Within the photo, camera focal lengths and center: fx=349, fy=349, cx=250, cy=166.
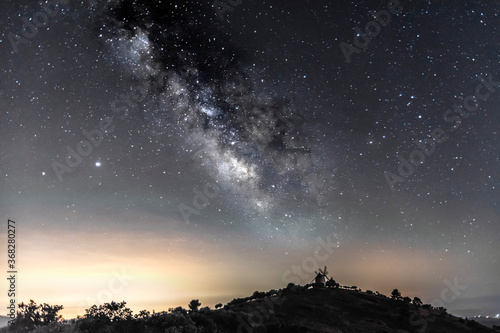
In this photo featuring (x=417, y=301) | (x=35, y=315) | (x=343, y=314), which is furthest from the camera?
(x=417, y=301)

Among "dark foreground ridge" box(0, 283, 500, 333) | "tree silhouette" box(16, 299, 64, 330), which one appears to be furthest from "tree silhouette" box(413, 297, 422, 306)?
"tree silhouette" box(16, 299, 64, 330)

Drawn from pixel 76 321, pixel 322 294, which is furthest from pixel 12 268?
pixel 322 294

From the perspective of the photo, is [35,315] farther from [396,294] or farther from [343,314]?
[396,294]

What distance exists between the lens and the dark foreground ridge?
25.3 meters

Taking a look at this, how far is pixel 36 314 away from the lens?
27016 millimetres

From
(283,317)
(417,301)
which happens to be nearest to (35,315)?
(283,317)

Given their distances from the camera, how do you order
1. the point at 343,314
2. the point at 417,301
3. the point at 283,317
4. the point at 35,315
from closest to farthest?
the point at 35,315 < the point at 283,317 < the point at 343,314 < the point at 417,301

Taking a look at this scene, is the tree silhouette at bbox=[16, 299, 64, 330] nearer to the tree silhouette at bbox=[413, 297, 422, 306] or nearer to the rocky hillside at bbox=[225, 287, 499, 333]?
the rocky hillside at bbox=[225, 287, 499, 333]

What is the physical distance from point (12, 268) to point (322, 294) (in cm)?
4204

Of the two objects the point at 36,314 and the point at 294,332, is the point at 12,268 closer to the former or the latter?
the point at 36,314

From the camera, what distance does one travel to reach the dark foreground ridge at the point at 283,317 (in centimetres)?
2527

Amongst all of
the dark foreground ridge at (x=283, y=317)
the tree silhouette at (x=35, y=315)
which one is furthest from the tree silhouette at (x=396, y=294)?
the tree silhouette at (x=35, y=315)

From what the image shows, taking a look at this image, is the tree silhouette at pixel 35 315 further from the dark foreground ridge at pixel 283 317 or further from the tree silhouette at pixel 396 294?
the tree silhouette at pixel 396 294

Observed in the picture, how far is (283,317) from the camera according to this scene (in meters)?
39.4
